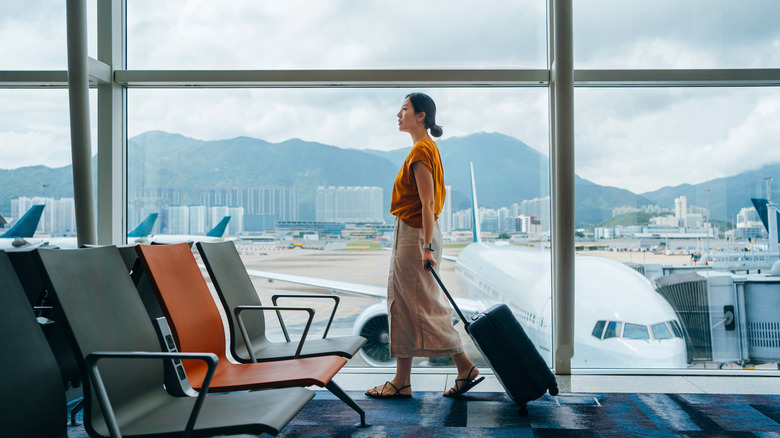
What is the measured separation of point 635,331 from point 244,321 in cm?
238

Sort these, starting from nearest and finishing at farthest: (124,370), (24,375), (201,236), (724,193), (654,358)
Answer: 1. (24,375)
2. (124,370)
3. (654,358)
4. (724,193)
5. (201,236)

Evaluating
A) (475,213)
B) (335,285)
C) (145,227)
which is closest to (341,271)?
(335,285)

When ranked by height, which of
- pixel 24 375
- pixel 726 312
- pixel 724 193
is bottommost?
pixel 726 312

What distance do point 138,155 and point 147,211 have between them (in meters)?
0.37

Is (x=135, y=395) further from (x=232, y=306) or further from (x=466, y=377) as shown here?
(x=466, y=377)

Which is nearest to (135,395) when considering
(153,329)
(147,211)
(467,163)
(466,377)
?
(153,329)

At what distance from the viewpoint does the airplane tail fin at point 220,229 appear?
367 centimetres

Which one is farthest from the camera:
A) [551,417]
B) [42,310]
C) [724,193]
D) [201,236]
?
[201,236]

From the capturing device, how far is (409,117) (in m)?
2.99

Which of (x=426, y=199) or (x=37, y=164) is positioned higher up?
(x=37, y=164)

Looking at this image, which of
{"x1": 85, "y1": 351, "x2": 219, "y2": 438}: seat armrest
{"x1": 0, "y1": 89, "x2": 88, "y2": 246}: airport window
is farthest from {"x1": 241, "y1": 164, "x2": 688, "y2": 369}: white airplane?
{"x1": 85, "y1": 351, "x2": 219, "y2": 438}: seat armrest

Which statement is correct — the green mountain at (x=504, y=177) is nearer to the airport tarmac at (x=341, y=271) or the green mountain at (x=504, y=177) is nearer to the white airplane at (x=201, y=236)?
the airport tarmac at (x=341, y=271)

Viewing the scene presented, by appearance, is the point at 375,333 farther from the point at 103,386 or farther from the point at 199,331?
the point at 103,386

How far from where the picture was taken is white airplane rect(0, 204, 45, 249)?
11.7 ft
